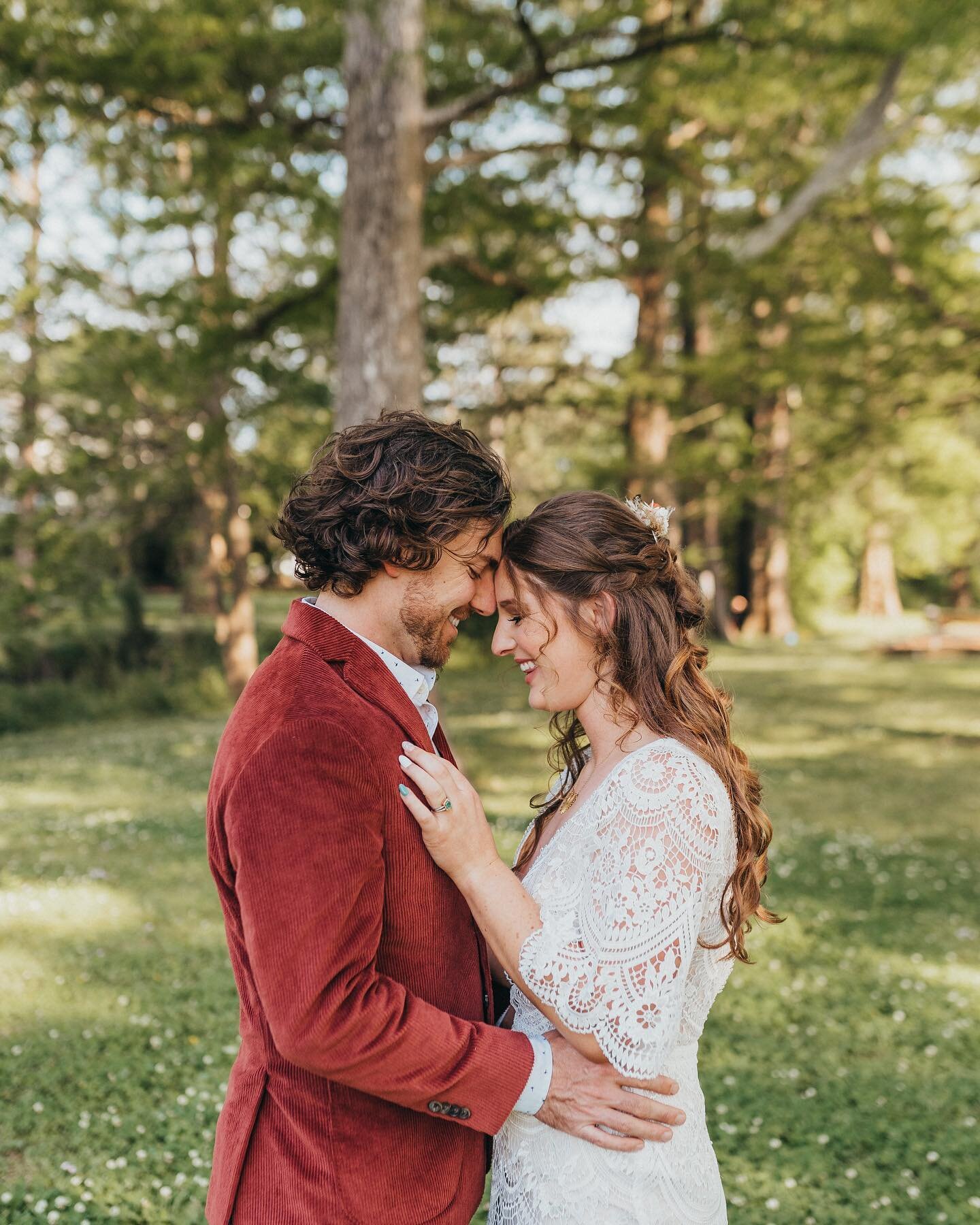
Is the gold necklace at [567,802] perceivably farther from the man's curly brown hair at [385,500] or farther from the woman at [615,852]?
the man's curly brown hair at [385,500]

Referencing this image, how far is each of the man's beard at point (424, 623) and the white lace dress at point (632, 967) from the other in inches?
18.9

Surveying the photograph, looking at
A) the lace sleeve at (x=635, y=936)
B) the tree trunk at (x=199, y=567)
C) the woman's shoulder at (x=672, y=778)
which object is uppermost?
the woman's shoulder at (x=672, y=778)

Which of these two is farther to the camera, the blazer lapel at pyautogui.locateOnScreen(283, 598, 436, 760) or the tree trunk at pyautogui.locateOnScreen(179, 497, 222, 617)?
the tree trunk at pyautogui.locateOnScreen(179, 497, 222, 617)

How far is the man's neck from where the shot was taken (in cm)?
213

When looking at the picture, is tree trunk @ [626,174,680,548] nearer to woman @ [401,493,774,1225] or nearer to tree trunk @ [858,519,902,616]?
woman @ [401,493,774,1225]

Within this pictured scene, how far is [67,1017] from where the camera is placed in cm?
570

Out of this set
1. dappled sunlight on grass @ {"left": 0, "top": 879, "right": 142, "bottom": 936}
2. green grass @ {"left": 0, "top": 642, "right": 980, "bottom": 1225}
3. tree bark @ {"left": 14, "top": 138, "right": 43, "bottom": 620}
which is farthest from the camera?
tree bark @ {"left": 14, "top": 138, "right": 43, "bottom": 620}

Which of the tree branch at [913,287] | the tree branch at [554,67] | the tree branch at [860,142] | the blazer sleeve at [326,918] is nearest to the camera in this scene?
the blazer sleeve at [326,918]

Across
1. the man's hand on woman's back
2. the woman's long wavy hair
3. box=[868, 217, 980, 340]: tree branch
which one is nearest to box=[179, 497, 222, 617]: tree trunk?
box=[868, 217, 980, 340]: tree branch

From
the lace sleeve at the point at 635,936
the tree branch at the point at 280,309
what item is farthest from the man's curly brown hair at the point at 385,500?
the tree branch at the point at 280,309

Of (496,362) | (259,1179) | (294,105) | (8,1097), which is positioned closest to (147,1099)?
(8,1097)

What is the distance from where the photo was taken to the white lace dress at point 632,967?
1.94 metres

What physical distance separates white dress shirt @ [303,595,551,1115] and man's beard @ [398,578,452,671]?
41mm

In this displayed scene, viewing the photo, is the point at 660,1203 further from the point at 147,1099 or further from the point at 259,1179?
the point at 147,1099
